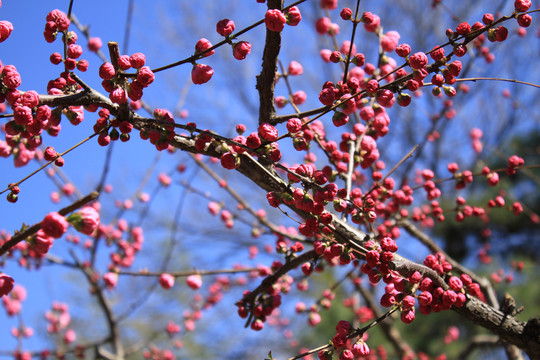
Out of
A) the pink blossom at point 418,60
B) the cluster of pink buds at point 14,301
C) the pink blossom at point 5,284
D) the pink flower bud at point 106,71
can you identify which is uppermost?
the cluster of pink buds at point 14,301

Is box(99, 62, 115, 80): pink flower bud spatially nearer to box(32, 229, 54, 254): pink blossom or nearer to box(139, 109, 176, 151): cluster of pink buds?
box(139, 109, 176, 151): cluster of pink buds

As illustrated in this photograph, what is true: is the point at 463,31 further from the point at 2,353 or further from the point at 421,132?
the point at 421,132

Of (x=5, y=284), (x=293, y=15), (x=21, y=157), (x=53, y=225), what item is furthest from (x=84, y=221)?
(x=21, y=157)

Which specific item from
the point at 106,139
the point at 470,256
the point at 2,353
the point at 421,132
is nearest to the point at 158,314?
the point at 2,353

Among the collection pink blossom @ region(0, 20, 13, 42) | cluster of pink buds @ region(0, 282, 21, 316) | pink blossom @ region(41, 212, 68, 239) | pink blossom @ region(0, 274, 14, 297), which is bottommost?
pink blossom @ region(41, 212, 68, 239)

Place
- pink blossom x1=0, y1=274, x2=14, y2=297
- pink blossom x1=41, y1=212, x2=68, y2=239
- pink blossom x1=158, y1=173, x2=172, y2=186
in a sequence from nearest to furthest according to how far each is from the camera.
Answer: pink blossom x1=41, y1=212, x2=68, y2=239 → pink blossom x1=0, y1=274, x2=14, y2=297 → pink blossom x1=158, y1=173, x2=172, y2=186

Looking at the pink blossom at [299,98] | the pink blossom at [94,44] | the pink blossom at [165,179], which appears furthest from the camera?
the pink blossom at [165,179]

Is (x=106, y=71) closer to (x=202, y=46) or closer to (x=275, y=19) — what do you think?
(x=202, y=46)

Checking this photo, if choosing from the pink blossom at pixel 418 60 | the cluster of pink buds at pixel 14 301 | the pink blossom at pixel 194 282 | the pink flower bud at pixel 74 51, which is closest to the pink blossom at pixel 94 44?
the pink flower bud at pixel 74 51

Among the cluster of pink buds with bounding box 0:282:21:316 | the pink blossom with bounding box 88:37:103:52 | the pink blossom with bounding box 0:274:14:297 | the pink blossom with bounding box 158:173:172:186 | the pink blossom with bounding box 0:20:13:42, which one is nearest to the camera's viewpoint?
the pink blossom with bounding box 0:274:14:297

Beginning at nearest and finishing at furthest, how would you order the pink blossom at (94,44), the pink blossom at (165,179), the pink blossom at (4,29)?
the pink blossom at (4,29) → the pink blossom at (94,44) → the pink blossom at (165,179)

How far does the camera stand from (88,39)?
6.84 feet

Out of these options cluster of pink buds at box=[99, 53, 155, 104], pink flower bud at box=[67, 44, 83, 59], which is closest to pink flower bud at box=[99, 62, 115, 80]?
cluster of pink buds at box=[99, 53, 155, 104]

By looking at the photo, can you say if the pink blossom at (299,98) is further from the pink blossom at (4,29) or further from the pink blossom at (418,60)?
the pink blossom at (4,29)
